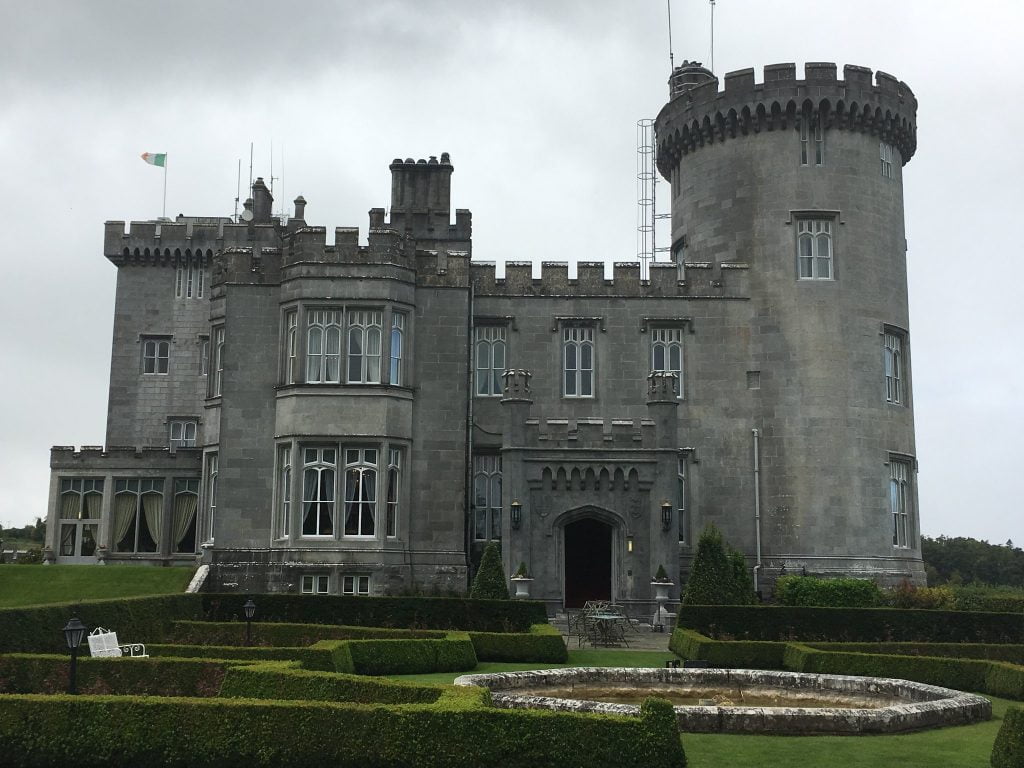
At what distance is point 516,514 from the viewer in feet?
108

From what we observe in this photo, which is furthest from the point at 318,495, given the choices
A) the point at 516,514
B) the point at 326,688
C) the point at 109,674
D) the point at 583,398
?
the point at 326,688

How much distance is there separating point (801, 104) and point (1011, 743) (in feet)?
94.2

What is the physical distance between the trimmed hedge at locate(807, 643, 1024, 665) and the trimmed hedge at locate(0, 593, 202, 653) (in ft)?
49.6

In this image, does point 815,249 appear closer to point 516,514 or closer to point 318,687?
point 516,514

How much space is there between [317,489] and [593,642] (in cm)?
991

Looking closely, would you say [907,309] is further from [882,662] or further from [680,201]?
[882,662]

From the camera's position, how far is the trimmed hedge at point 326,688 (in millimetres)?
14898

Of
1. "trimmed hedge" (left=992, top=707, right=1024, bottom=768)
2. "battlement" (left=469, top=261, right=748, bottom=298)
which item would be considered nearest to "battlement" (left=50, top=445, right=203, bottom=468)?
"battlement" (left=469, top=261, right=748, bottom=298)

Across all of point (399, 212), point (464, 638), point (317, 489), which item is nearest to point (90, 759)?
point (464, 638)

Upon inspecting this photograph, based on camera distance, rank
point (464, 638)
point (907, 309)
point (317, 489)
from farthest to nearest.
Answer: point (907, 309) < point (317, 489) < point (464, 638)

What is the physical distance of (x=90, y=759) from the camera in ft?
46.8

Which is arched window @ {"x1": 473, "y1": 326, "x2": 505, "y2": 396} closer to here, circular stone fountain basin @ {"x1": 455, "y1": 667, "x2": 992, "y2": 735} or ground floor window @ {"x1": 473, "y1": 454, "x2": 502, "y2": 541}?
ground floor window @ {"x1": 473, "y1": 454, "x2": 502, "y2": 541}

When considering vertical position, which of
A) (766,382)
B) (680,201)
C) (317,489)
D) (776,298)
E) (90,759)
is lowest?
(90,759)

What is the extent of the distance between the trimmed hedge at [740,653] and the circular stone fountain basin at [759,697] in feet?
11.6
